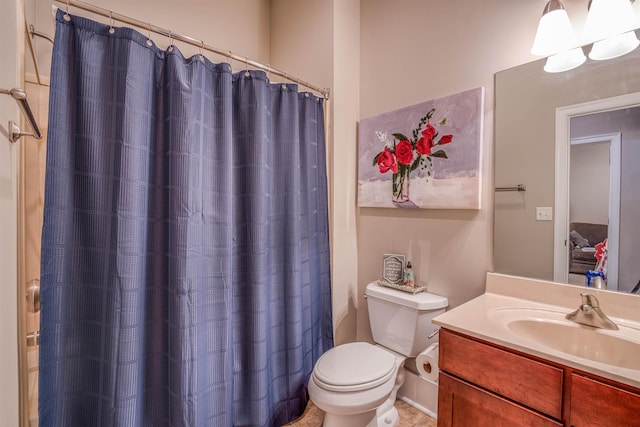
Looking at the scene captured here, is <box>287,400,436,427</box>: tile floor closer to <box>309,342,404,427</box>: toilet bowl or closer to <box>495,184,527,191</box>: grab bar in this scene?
<box>309,342,404,427</box>: toilet bowl

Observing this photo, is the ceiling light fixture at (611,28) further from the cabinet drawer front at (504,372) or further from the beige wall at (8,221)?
the beige wall at (8,221)

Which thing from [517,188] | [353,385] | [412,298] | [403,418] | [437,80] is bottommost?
[403,418]

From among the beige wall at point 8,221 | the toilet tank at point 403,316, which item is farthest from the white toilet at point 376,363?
the beige wall at point 8,221

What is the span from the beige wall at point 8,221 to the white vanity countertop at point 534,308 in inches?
51.9

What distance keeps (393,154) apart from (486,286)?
0.90 meters

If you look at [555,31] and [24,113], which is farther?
[555,31]

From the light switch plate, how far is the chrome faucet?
1.13ft

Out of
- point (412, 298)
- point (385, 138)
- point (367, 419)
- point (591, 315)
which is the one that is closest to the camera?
point (591, 315)

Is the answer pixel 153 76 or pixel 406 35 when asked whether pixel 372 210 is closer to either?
pixel 406 35

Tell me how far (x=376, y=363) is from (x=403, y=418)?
1.60 feet

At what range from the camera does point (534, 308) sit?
1226 millimetres

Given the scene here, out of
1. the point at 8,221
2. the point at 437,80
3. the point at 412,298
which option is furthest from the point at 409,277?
the point at 8,221

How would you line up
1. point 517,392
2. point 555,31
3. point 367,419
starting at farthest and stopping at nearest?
point 367,419, point 555,31, point 517,392

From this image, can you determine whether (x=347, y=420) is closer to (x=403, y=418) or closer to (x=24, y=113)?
(x=403, y=418)
